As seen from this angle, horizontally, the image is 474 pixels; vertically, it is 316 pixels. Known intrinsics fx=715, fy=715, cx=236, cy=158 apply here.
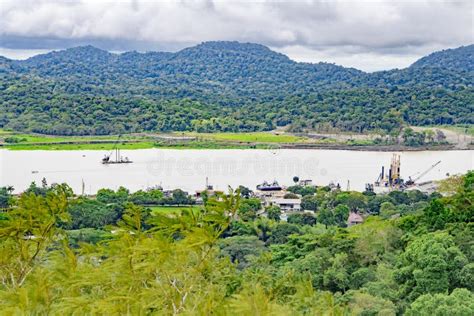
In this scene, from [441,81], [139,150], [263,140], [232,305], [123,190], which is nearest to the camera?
[232,305]

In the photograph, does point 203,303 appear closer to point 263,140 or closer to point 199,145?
point 199,145

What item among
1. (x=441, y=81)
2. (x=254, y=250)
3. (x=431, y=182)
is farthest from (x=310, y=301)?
(x=441, y=81)

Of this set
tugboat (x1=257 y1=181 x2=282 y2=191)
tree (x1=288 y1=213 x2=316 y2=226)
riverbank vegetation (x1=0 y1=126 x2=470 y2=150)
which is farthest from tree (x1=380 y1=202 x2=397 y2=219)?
riverbank vegetation (x1=0 y1=126 x2=470 y2=150)

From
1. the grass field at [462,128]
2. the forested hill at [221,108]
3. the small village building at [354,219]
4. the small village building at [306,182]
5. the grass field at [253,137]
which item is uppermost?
the forested hill at [221,108]

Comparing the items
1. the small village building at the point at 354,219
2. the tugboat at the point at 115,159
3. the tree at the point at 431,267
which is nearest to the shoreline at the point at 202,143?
the tugboat at the point at 115,159

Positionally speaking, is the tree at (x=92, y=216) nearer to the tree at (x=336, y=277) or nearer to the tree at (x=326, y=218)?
the tree at (x=326, y=218)

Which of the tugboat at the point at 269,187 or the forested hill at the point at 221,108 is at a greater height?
the forested hill at the point at 221,108

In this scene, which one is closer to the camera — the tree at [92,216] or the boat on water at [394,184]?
the tree at [92,216]
